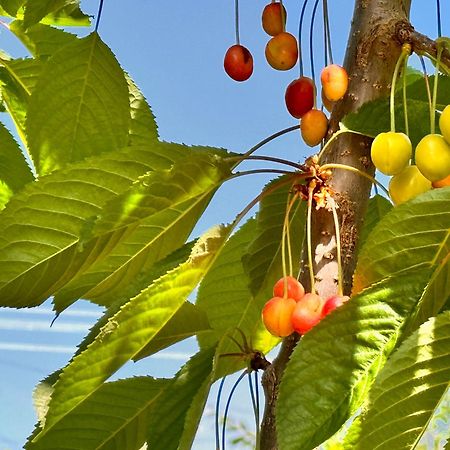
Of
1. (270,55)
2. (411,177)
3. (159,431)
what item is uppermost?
(270,55)

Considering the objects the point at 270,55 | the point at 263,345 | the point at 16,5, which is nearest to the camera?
the point at 270,55

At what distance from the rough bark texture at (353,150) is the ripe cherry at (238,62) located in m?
0.15

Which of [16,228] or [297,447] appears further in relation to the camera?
[16,228]

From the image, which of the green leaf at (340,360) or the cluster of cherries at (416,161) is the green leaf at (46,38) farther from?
the green leaf at (340,360)

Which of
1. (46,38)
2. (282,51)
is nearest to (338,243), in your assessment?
(282,51)

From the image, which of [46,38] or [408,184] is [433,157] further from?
[46,38]

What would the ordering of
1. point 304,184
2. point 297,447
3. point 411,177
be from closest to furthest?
point 297,447, point 411,177, point 304,184

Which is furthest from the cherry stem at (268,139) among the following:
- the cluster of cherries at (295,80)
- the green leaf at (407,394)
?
the green leaf at (407,394)

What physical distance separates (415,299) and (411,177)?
0.50 feet

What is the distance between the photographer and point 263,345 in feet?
3.92

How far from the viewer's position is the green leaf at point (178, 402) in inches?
37.2

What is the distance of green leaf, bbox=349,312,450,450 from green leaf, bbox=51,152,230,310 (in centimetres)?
25

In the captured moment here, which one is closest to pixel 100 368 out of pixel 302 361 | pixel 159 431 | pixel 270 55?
pixel 302 361

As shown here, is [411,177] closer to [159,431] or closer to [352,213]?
[352,213]
